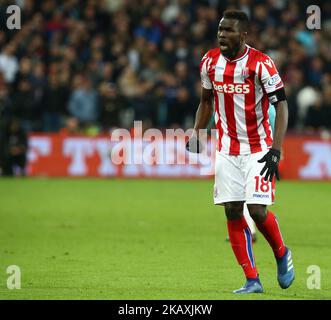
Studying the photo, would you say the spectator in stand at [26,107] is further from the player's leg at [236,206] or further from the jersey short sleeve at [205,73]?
the player's leg at [236,206]

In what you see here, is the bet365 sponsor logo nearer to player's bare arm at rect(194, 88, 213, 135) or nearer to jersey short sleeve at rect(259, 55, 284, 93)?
jersey short sleeve at rect(259, 55, 284, 93)

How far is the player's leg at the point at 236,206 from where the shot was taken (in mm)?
7934

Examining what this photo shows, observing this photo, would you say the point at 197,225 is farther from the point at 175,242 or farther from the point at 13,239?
the point at 13,239

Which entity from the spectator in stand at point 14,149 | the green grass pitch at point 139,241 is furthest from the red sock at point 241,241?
the spectator in stand at point 14,149

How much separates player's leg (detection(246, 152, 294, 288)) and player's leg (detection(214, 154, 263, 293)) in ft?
0.39

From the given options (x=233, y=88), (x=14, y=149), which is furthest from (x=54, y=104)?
(x=233, y=88)

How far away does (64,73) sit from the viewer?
71.0 ft

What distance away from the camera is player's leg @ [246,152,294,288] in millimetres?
7801

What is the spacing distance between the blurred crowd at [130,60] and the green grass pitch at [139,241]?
7.34ft

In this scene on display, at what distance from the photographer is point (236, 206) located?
7965mm

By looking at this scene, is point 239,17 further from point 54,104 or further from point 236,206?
point 54,104

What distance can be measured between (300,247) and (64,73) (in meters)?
11.6
